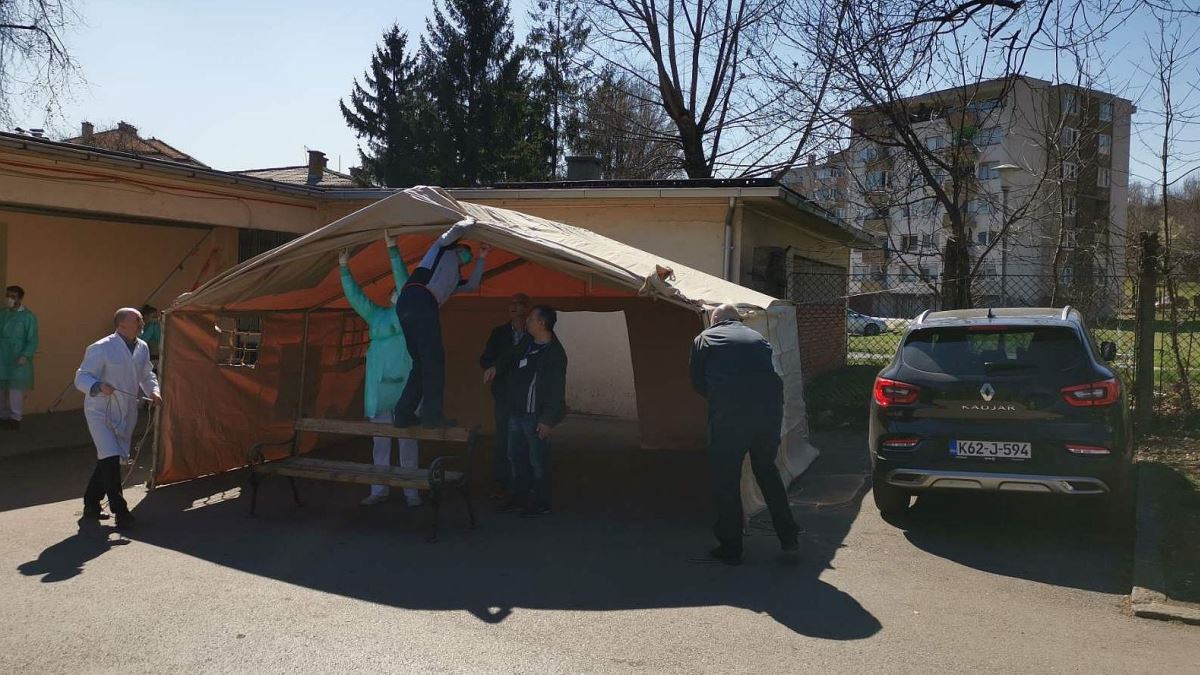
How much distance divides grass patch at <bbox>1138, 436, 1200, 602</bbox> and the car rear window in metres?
1.47

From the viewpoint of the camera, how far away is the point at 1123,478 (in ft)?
21.6

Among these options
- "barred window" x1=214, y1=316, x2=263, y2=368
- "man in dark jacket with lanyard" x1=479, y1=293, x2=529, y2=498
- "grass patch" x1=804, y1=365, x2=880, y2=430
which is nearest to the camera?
"man in dark jacket with lanyard" x1=479, y1=293, x2=529, y2=498

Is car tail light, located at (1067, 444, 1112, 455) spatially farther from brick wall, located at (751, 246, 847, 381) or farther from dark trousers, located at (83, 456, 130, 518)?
dark trousers, located at (83, 456, 130, 518)

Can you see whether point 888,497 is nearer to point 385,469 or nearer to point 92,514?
point 385,469

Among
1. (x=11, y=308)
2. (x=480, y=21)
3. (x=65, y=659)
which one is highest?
(x=480, y=21)

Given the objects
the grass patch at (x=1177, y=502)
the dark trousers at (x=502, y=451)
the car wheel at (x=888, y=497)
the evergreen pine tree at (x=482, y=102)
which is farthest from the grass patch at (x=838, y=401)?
the evergreen pine tree at (x=482, y=102)

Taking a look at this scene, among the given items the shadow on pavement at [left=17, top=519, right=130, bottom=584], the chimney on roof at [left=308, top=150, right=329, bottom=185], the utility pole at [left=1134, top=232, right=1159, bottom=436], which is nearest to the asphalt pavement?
the shadow on pavement at [left=17, top=519, right=130, bottom=584]

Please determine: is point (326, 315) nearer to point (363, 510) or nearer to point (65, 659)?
point (363, 510)

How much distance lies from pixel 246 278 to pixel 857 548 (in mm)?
5454

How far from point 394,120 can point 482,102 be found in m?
3.91

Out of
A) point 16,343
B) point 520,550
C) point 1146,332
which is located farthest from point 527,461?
point 1146,332

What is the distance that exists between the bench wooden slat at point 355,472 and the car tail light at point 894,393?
3318mm

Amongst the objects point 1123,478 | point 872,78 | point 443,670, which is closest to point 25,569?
point 443,670

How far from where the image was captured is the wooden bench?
7.10 meters
